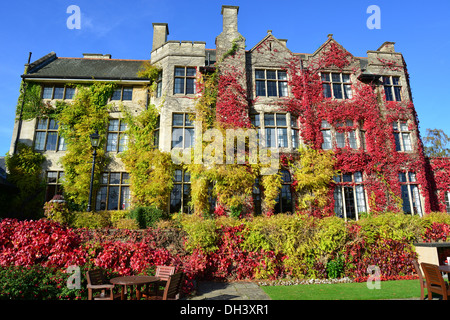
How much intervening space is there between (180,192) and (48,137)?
386 inches

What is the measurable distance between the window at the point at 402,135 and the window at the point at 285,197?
27.0 ft

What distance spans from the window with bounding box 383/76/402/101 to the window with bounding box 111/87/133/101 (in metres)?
18.3

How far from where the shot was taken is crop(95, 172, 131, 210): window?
17.8 metres

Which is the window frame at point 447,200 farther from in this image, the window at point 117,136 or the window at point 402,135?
the window at point 117,136

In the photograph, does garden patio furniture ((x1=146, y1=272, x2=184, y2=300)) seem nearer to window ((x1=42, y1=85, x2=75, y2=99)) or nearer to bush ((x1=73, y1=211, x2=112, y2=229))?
bush ((x1=73, y1=211, x2=112, y2=229))

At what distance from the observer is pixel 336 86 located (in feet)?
66.4

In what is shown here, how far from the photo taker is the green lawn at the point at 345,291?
26.0ft

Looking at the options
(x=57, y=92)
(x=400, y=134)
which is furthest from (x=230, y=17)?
(x=400, y=134)

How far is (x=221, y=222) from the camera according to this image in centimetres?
1138

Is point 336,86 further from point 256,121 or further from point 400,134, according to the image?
point 256,121

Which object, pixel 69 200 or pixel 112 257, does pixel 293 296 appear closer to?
pixel 112 257

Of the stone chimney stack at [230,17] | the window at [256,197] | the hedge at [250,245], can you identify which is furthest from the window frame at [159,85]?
the hedge at [250,245]

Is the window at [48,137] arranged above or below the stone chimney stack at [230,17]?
below

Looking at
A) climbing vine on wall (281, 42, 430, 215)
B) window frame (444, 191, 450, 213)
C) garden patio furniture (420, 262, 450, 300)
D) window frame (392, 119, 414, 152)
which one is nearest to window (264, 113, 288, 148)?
climbing vine on wall (281, 42, 430, 215)
